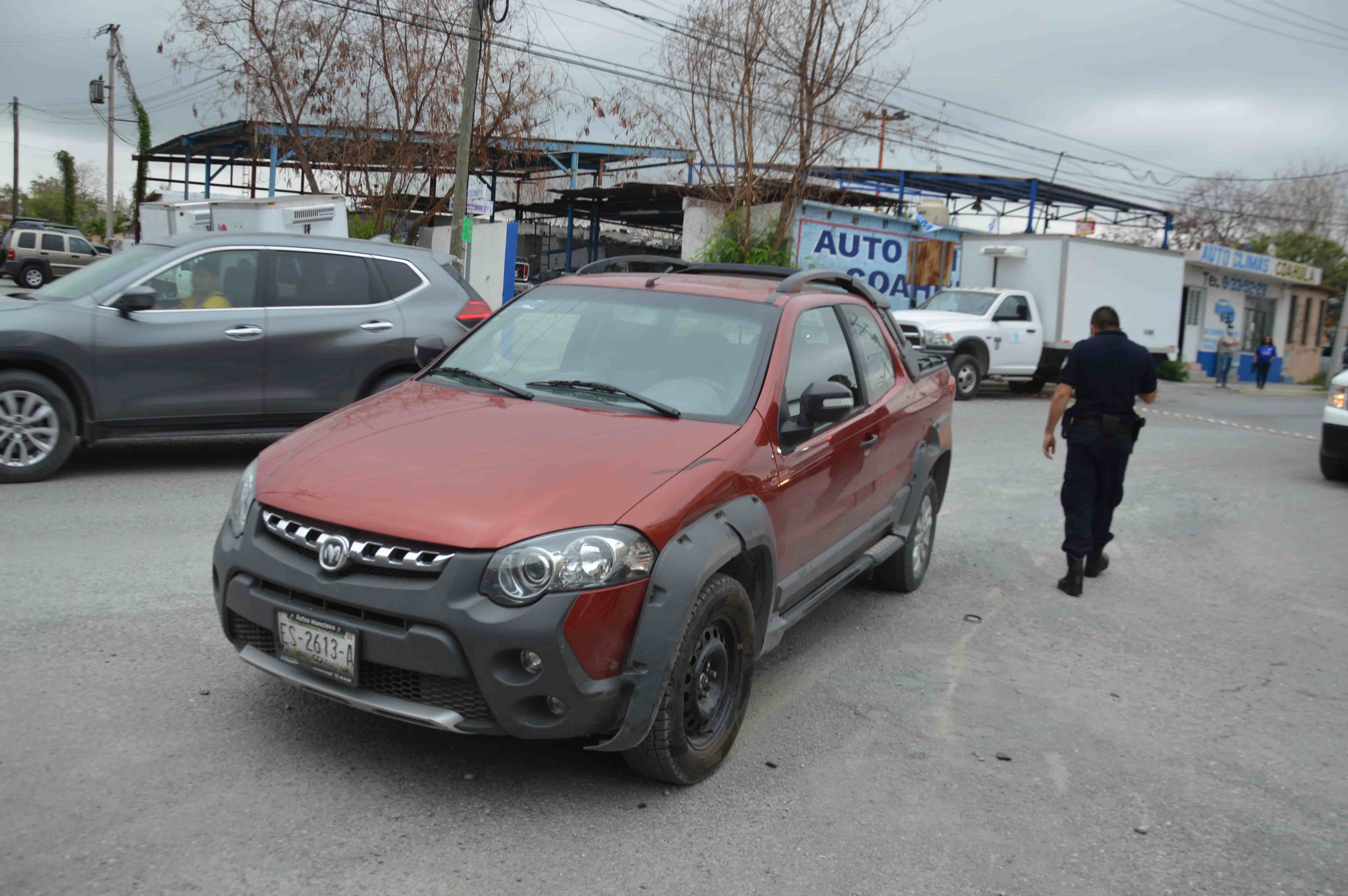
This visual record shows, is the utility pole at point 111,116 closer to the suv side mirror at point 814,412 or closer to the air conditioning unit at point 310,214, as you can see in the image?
the air conditioning unit at point 310,214

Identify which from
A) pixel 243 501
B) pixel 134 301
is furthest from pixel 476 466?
pixel 134 301

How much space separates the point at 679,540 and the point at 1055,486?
308 inches

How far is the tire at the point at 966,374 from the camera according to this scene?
754 inches

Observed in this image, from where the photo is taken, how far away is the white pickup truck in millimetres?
19312

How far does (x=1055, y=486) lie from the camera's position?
33.7 feet

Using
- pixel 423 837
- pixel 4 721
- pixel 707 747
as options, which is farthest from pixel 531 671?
pixel 4 721

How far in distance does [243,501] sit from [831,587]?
2.52m

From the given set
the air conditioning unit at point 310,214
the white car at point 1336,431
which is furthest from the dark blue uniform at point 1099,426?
the air conditioning unit at point 310,214

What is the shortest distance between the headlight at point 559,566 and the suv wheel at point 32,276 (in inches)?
1396

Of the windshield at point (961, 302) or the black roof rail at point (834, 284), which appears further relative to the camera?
the windshield at point (961, 302)

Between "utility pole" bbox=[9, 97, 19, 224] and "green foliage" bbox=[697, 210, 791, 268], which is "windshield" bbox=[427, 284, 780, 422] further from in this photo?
"utility pole" bbox=[9, 97, 19, 224]

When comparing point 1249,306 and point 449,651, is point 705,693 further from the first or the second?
point 1249,306

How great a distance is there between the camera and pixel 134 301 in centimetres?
746

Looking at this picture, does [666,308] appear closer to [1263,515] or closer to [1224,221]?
[1263,515]
